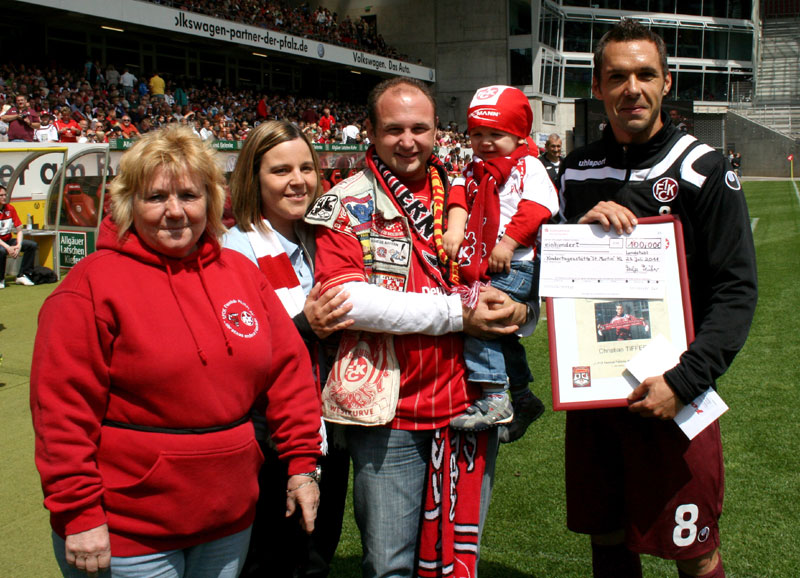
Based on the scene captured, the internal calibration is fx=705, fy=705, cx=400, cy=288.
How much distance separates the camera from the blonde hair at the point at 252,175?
268cm

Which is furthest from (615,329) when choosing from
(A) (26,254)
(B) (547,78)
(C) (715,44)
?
(C) (715,44)

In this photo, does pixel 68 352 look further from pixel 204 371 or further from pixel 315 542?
pixel 315 542

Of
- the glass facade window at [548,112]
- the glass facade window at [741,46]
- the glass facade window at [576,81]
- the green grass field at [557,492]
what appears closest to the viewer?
the green grass field at [557,492]

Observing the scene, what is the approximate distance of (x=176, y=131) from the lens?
2.21 m

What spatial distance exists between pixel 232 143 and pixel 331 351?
1816 cm

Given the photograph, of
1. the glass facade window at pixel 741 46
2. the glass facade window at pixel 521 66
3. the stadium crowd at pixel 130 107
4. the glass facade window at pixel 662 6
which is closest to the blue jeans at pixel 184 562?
the stadium crowd at pixel 130 107

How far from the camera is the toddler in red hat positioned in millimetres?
2482

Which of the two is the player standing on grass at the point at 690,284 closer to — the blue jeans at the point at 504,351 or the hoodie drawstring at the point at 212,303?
the blue jeans at the point at 504,351

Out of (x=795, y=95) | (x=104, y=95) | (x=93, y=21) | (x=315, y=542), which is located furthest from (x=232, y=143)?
(x=795, y=95)

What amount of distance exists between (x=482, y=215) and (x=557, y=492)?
2447 mm

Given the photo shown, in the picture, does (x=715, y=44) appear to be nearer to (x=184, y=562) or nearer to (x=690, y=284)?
(x=690, y=284)

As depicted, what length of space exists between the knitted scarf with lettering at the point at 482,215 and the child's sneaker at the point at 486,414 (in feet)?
1.38

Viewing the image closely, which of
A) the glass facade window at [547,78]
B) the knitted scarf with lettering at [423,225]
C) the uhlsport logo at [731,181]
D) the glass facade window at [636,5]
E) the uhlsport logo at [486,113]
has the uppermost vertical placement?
the glass facade window at [636,5]

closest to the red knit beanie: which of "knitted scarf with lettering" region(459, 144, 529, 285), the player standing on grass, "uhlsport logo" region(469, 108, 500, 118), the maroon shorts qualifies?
"uhlsport logo" region(469, 108, 500, 118)
